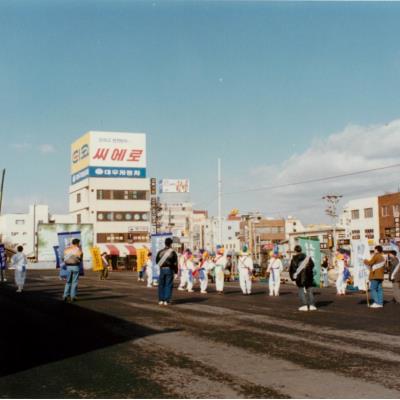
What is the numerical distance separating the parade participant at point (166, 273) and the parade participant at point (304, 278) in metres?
3.33

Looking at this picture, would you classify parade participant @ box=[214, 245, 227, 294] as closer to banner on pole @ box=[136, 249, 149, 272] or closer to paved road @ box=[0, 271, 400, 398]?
paved road @ box=[0, 271, 400, 398]

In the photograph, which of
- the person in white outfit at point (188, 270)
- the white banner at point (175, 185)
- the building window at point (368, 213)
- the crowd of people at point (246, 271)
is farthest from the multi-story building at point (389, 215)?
the crowd of people at point (246, 271)

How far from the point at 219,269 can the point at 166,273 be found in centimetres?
680

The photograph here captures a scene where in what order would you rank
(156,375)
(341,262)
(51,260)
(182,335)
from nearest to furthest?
1. (156,375)
2. (182,335)
3. (341,262)
4. (51,260)

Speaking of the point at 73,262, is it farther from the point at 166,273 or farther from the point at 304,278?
the point at 304,278

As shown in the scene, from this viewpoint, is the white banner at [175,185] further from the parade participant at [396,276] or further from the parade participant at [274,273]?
the parade participant at [396,276]

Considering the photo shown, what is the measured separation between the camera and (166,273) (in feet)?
51.1

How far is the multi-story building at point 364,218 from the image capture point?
7550cm

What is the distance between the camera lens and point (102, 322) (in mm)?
11273

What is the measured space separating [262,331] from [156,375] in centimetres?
401

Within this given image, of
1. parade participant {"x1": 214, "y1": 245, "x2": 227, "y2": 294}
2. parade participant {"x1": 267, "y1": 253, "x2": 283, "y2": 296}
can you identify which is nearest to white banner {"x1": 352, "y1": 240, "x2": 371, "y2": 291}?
parade participant {"x1": 267, "y1": 253, "x2": 283, "y2": 296}

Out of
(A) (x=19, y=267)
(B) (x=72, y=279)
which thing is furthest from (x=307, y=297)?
(A) (x=19, y=267)

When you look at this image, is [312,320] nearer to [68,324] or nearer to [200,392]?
[68,324]

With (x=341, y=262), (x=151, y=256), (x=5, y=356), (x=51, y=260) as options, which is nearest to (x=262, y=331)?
(x=5, y=356)
